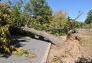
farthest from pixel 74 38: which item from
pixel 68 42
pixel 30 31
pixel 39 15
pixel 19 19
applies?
pixel 39 15

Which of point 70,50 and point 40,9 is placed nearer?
point 70,50

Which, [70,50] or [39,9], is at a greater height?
[39,9]

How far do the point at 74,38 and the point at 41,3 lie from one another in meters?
18.6

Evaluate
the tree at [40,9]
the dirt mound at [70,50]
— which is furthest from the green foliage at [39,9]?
the dirt mound at [70,50]

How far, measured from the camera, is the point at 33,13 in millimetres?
31688

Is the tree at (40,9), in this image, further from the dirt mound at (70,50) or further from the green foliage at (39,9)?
the dirt mound at (70,50)

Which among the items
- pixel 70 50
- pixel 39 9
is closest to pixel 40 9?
pixel 39 9

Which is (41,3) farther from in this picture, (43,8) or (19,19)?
(19,19)

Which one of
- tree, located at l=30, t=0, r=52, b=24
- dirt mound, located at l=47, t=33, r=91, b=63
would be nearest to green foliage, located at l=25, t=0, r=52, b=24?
tree, located at l=30, t=0, r=52, b=24

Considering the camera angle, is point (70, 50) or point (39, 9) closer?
point (70, 50)

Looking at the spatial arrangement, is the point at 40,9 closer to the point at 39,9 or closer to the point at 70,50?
the point at 39,9

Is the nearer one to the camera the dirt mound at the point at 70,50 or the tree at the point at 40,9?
the dirt mound at the point at 70,50

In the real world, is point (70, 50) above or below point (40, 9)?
below

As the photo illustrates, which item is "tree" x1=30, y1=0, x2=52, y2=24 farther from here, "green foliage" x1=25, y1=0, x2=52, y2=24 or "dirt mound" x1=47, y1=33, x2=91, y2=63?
"dirt mound" x1=47, y1=33, x2=91, y2=63
